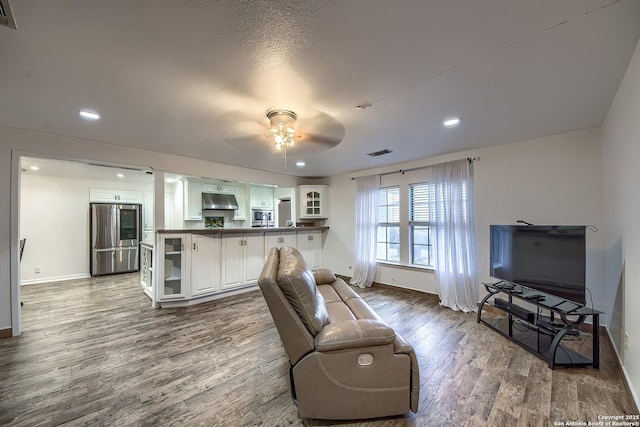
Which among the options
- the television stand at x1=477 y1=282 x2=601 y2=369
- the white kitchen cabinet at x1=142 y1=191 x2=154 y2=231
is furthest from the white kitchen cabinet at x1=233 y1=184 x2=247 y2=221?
the television stand at x1=477 y1=282 x2=601 y2=369

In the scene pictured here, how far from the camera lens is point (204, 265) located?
3.98 meters

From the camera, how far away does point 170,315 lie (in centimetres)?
345

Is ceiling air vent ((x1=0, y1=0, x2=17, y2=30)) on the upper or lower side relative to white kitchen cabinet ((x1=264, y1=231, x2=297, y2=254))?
upper

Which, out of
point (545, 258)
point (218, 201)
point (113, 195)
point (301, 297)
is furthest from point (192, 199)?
point (545, 258)

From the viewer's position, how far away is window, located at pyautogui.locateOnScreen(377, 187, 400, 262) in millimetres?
4695

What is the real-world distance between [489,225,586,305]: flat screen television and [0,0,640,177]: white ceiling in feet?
3.95

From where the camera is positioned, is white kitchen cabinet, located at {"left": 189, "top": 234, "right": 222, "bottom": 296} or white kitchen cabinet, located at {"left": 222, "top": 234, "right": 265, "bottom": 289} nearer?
white kitchen cabinet, located at {"left": 189, "top": 234, "right": 222, "bottom": 296}

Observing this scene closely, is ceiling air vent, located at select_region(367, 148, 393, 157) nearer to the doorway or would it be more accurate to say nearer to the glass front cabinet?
the glass front cabinet

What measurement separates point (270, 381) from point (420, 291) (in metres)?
3.16

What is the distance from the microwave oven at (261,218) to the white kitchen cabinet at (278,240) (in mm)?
A: 1940

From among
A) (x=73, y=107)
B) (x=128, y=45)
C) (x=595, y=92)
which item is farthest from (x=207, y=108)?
(x=595, y=92)

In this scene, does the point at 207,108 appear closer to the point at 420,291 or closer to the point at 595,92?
the point at 595,92

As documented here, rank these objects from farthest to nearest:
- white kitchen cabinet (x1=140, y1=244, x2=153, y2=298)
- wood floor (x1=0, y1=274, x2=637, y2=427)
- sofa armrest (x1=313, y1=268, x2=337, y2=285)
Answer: white kitchen cabinet (x1=140, y1=244, x2=153, y2=298)
sofa armrest (x1=313, y1=268, x2=337, y2=285)
wood floor (x1=0, y1=274, x2=637, y2=427)

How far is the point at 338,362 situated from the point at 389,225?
3.55 metres
